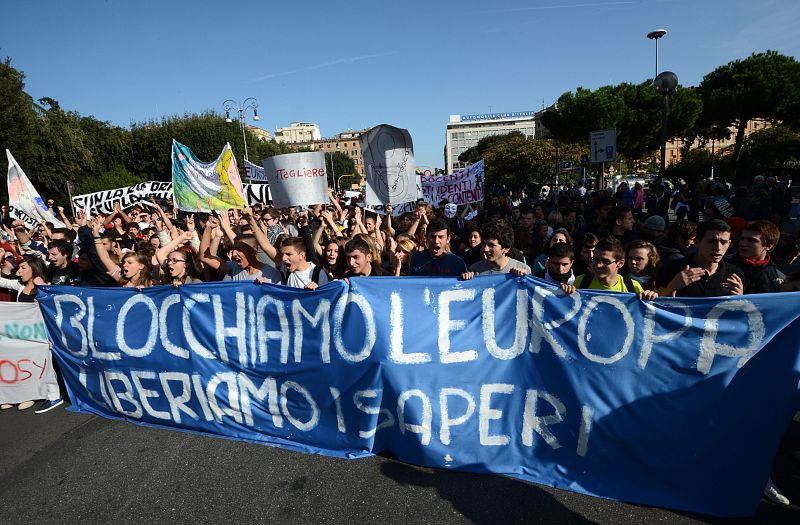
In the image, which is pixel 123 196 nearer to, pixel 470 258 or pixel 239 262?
pixel 239 262

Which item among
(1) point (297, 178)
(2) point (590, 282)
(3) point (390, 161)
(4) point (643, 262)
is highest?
(3) point (390, 161)

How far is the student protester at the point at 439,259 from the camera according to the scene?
14.2 feet

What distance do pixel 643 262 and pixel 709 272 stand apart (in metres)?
0.43

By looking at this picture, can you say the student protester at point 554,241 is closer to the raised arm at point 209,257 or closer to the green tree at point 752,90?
the raised arm at point 209,257

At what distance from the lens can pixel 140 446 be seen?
3.68 m

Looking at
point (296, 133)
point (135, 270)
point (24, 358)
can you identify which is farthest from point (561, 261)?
point (296, 133)

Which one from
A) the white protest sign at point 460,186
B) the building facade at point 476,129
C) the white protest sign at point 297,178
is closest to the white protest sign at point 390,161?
the white protest sign at point 297,178

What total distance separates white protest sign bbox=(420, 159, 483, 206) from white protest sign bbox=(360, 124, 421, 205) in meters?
4.50

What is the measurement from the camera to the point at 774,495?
9.00 feet

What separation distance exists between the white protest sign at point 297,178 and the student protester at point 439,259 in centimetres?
169

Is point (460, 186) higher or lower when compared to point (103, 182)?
lower

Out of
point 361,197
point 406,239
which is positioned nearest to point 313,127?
point 361,197

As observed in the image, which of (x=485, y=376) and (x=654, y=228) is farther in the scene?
(x=654, y=228)

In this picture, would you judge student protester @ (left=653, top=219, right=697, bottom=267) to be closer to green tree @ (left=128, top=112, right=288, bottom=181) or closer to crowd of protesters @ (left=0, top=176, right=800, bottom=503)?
crowd of protesters @ (left=0, top=176, right=800, bottom=503)
